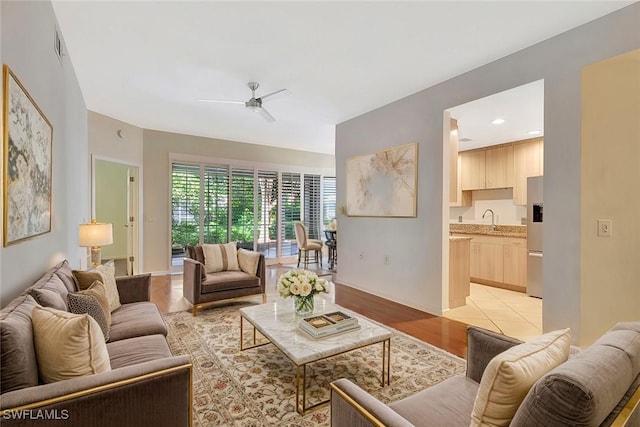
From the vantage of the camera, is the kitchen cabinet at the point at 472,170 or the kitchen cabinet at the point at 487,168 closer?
the kitchen cabinet at the point at 487,168

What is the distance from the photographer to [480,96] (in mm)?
3232

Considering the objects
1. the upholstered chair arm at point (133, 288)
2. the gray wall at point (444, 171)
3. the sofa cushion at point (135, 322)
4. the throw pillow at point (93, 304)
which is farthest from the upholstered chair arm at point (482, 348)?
the upholstered chair arm at point (133, 288)

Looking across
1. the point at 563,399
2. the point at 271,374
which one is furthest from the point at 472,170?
the point at 563,399

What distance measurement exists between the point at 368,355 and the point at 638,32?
3167mm

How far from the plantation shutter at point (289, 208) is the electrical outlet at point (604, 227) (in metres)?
5.82

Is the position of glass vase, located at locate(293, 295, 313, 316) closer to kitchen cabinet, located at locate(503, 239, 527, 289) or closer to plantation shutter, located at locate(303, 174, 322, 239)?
kitchen cabinet, located at locate(503, 239, 527, 289)

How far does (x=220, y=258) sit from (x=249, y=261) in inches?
15.0

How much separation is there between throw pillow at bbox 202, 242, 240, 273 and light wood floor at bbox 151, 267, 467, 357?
0.51m

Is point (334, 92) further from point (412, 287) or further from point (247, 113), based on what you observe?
point (412, 287)

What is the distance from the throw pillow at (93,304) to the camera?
5.98ft

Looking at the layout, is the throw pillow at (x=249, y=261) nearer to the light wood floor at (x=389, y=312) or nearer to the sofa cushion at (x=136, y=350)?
the light wood floor at (x=389, y=312)

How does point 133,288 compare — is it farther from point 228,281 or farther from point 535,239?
point 535,239

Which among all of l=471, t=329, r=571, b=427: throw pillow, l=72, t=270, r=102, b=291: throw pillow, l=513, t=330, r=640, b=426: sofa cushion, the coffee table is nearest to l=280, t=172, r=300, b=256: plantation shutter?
the coffee table

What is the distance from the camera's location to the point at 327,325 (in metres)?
2.19
